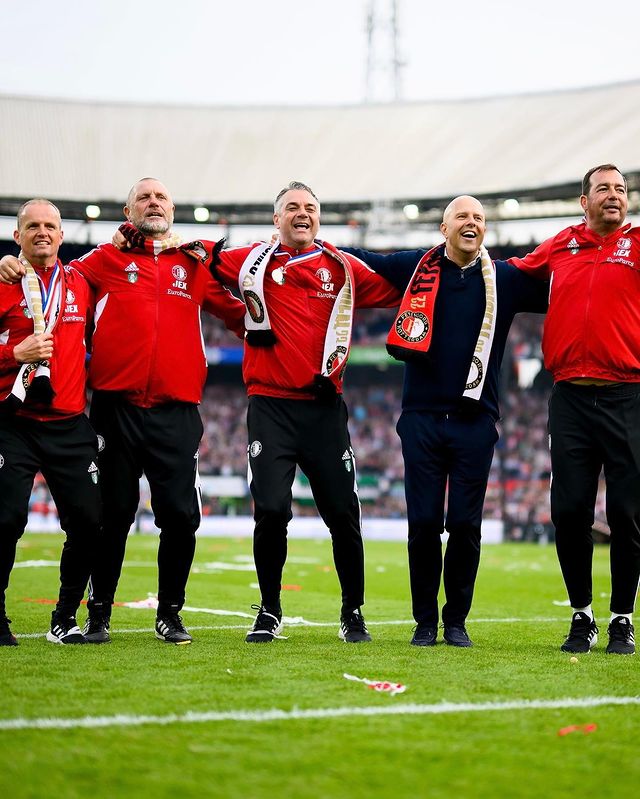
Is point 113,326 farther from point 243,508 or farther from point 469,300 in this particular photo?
point 243,508

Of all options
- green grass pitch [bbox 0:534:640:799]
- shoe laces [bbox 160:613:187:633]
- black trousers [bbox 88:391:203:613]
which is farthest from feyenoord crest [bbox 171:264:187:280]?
green grass pitch [bbox 0:534:640:799]

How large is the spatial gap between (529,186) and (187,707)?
3113 cm

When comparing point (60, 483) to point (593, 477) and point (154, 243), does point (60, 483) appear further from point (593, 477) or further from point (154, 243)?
point (593, 477)

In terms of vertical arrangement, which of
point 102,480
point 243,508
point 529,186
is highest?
point 529,186

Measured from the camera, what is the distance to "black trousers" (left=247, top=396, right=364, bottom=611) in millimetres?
6035

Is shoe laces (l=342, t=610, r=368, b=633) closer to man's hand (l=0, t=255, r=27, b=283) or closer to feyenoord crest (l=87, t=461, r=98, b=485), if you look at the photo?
feyenoord crest (l=87, t=461, r=98, b=485)

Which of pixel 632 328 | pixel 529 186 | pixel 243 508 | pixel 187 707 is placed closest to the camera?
pixel 187 707

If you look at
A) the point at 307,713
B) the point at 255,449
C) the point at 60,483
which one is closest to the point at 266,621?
the point at 255,449

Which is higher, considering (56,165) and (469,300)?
(56,165)

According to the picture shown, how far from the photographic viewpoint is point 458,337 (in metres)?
6.04

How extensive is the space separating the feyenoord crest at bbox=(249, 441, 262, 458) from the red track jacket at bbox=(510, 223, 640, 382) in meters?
1.73

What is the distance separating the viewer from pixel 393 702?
4.00m

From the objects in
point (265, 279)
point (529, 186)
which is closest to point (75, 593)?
point (265, 279)

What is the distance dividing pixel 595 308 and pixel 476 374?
2.46ft
